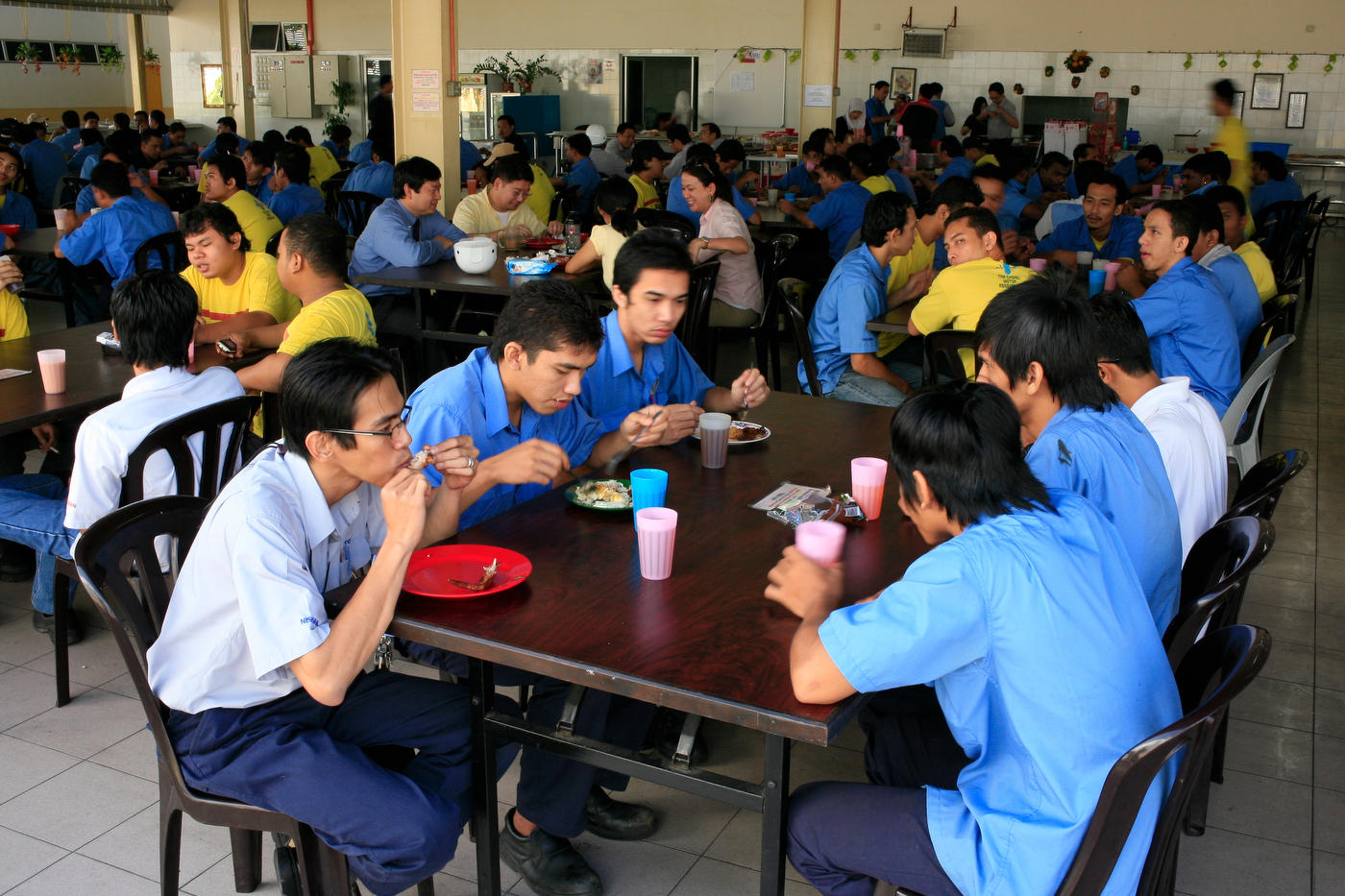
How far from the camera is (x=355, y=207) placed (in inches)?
263

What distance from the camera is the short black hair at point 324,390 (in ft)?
5.56

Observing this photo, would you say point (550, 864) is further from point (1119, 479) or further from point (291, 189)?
point (291, 189)

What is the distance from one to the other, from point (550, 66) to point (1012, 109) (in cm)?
537

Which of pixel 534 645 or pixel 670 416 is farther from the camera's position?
pixel 670 416

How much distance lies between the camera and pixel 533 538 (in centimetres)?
197

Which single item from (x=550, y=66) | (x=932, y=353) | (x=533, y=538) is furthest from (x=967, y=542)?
(x=550, y=66)

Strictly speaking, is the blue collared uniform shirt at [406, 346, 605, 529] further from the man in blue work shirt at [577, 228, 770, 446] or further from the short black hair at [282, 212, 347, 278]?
the short black hair at [282, 212, 347, 278]

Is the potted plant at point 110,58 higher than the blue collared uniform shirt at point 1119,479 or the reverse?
higher

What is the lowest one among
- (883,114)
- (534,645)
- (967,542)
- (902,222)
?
(534,645)

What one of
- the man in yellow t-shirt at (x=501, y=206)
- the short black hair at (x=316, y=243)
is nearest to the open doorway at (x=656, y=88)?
the man in yellow t-shirt at (x=501, y=206)

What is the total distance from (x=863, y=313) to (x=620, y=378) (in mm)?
1303

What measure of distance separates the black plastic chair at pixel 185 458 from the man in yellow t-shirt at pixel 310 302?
51cm

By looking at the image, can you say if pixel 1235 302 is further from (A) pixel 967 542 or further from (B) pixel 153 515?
(B) pixel 153 515

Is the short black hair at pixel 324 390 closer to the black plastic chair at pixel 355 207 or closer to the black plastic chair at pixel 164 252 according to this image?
the black plastic chair at pixel 164 252
